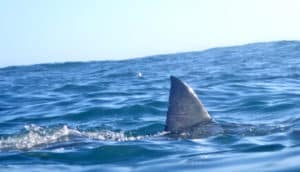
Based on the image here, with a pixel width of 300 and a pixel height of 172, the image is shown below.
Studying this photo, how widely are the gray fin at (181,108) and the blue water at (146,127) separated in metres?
0.29

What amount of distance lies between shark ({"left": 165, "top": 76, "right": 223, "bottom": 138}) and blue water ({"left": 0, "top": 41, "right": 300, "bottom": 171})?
0.72 feet

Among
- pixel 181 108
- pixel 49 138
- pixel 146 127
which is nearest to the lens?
pixel 181 108

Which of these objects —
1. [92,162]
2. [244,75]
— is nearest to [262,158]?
[92,162]

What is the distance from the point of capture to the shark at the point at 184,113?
9.77 m

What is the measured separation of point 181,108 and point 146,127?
2.85 meters

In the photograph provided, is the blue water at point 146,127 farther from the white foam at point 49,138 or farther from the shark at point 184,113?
the shark at point 184,113

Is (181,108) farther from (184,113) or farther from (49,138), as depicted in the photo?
(49,138)

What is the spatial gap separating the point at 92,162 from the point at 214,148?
1.75 metres

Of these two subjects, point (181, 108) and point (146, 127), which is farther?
point (146, 127)

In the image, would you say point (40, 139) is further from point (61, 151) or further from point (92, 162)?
point (92, 162)

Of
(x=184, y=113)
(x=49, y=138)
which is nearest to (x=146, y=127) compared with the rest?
(x=49, y=138)

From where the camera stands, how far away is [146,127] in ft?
41.1

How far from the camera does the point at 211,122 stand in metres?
10.2

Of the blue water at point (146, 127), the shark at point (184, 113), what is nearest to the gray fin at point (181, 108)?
the shark at point (184, 113)
